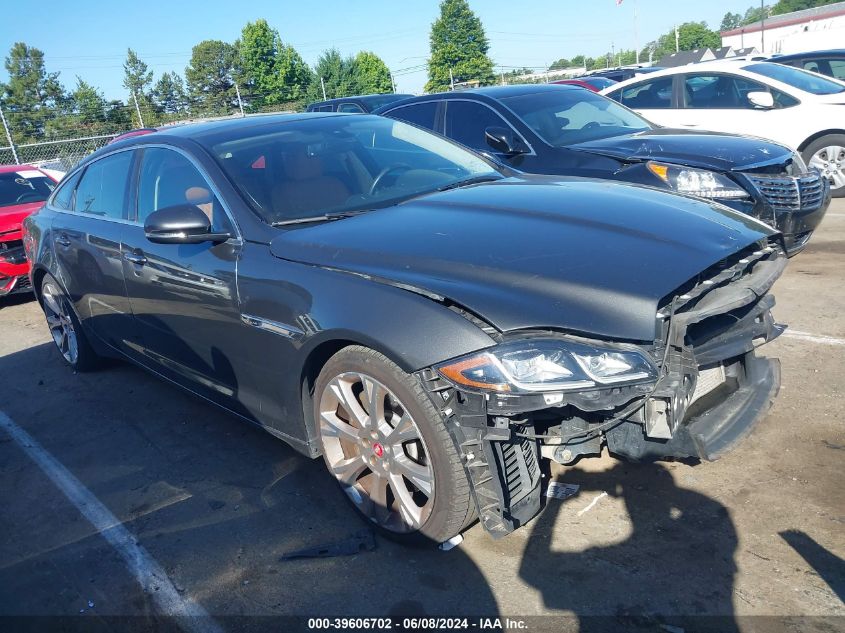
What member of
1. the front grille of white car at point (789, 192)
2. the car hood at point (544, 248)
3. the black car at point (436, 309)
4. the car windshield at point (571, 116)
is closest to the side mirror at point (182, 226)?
the black car at point (436, 309)

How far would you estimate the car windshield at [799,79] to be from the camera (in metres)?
8.70

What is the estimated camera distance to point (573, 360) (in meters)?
2.34

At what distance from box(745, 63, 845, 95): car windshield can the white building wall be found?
8.28 m

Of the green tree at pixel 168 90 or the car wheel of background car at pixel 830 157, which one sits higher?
the green tree at pixel 168 90

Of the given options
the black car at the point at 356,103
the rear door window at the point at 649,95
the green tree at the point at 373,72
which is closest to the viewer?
the rear door window at the point at 649,95

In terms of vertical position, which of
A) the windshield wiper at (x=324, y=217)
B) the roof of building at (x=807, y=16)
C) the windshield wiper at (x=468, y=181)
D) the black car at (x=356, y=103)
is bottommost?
the windshield wiper at (x=324, y=217)

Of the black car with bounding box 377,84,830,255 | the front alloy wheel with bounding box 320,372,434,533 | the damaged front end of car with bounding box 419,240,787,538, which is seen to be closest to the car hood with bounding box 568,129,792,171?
the black car with bounding box 377,84,830,255

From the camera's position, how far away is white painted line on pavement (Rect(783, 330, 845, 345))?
4473 millimetres

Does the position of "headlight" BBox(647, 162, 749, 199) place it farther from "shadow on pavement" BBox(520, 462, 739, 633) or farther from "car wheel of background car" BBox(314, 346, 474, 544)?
"car wheel of background car" BBox(314, 346, 474, 544)

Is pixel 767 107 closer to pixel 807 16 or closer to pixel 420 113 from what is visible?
pixel 420 113

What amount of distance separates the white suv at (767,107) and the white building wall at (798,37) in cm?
871

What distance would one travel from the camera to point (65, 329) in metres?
5.50

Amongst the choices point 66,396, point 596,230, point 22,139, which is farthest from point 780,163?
point 22,139

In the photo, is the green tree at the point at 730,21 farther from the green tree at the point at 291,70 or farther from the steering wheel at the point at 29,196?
the steering wheel at the point at 29,196
